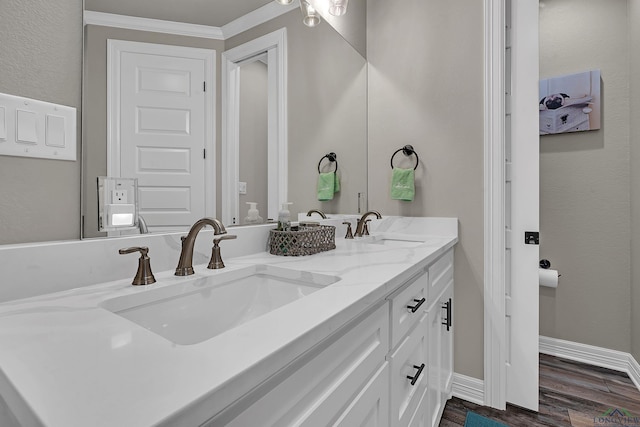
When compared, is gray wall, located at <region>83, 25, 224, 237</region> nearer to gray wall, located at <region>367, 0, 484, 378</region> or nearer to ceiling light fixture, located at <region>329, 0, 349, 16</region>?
ceiling light fixture, located at <region>329, 0, 349, 16</region>

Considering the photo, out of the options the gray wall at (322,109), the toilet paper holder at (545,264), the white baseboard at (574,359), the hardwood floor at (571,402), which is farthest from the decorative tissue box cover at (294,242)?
the toilet paper holder at (545,264)

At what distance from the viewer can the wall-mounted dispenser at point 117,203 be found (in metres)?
0.81

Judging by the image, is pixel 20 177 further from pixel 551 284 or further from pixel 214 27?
pixel 551 284

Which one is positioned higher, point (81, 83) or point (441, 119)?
point (441, 119)

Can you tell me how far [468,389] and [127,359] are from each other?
1813mm

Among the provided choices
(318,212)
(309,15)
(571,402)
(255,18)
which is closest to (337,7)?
(309,15)

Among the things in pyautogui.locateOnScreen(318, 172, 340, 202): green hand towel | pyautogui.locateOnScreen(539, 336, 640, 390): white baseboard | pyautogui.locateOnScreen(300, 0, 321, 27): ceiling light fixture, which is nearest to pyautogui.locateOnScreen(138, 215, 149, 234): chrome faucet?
pyautogui.locateOnScreen(318, 172, 340, 202): green hand towel

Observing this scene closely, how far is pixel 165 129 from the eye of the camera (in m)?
0.92

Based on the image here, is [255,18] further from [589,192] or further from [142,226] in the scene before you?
[589,192]

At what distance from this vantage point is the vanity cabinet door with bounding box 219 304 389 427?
17.1 inches

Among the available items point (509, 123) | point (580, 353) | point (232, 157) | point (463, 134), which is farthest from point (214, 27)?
point (580, 353)

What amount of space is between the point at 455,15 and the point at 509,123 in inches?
25.9

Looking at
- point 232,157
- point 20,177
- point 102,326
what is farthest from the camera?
point 232,157

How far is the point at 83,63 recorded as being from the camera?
0.77m
